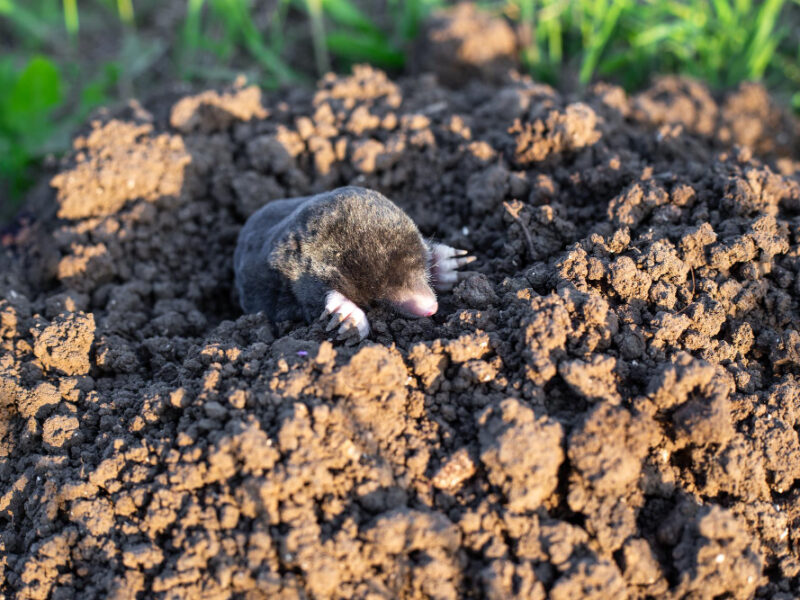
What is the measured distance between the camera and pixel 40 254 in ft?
12.3

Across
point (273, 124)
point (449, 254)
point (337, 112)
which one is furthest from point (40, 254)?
point (449, 254)

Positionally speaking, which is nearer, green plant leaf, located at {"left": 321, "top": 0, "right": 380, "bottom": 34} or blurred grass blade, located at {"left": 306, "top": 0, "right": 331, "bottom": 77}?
blurred grass blade, located at {"left": 306, "top": 0, "right": 331, "bottom": 77}

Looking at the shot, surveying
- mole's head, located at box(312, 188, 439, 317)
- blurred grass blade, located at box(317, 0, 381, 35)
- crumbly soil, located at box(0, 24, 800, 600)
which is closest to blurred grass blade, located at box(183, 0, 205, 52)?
blurred grass blade, located at box(317, 0, 381, 35)

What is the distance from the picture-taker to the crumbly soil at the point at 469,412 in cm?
218

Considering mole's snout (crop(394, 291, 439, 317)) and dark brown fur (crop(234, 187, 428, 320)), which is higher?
dark brown fur (crop(234, 187, 428, 320))

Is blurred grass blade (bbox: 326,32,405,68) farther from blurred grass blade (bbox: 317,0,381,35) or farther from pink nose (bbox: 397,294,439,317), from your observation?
pink nose (bbox: 397,294,439,317)

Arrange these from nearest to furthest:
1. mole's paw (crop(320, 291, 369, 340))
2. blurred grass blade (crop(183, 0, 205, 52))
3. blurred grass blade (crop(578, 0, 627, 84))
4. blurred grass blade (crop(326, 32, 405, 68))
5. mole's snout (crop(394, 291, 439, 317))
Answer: mole's paw (crop(320, 291, 369, 340)) < mole's snout (crop(394, 291, 439, 317)) < blurred grass blade (crop(578, 0, 627, 84)) < blurred grass blade (crop(183, 0, 205, 52)) < blurred grass blade (crop(326, 32, 405, 68))

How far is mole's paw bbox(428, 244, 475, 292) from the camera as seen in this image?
312 centimetres

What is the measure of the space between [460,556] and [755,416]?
119cm

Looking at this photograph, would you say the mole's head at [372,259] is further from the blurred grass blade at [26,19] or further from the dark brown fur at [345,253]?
the blurred grass blade at [26,19]

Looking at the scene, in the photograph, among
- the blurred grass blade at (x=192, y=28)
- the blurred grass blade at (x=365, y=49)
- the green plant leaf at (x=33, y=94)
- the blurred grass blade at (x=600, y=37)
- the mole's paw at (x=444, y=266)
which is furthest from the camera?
the blurred grass blade at (x=365, y=49)

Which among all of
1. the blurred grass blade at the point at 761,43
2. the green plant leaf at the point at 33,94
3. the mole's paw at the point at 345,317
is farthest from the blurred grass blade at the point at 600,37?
the green plant leaf at the point at 33,94

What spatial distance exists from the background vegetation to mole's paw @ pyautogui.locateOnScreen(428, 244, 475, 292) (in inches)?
93.7

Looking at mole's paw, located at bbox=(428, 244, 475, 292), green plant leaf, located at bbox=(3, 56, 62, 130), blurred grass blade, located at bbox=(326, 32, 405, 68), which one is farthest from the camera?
blurred grass blade, located at bbox=(326, 32, 405, 68)
